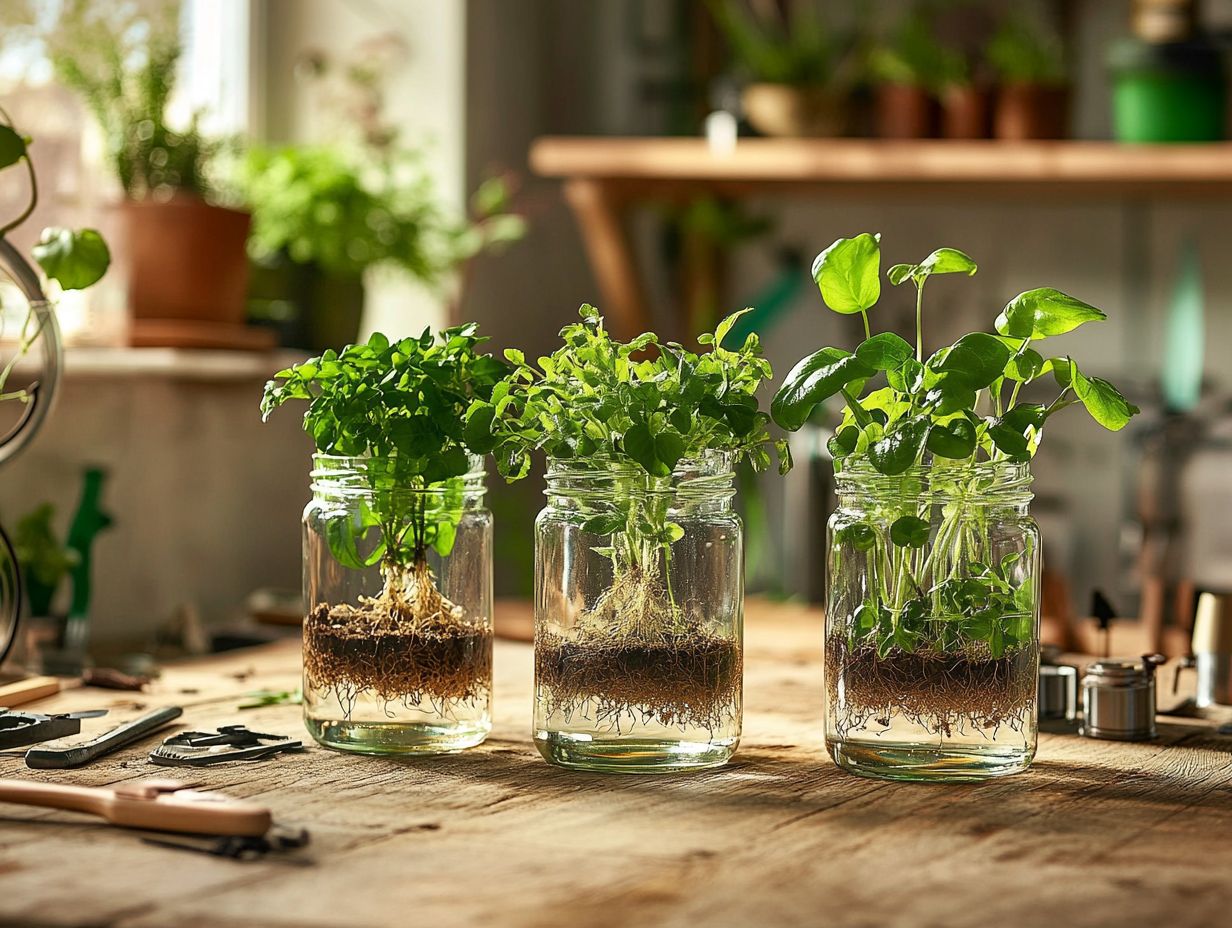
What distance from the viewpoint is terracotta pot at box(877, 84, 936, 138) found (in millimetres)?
2494

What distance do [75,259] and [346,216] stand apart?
1.00m

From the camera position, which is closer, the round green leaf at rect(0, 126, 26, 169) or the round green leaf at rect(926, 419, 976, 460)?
the round green leaf at rect(926, 419, 976, 460)

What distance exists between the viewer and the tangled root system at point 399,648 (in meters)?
1.04

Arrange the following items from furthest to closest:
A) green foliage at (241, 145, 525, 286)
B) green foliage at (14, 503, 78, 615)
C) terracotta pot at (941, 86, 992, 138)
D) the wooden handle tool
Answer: terracotta pot at (941, 86, 992, 138) → green foliage at (241, 145, 525, 286) → green foliage at (14, 503, 78, 615) → the wooden handle tool

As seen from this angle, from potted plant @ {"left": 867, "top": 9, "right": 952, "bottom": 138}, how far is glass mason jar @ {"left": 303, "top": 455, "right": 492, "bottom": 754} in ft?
5.27

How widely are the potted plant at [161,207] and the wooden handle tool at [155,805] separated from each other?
1216 mm

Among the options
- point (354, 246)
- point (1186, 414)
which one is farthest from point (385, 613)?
point (1186, 414)

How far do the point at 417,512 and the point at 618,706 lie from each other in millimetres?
185

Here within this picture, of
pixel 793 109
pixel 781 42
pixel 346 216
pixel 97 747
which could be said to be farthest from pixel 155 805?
pixel 781 42

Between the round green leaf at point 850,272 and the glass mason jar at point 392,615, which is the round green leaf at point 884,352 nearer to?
the round green leaf at point 850,272

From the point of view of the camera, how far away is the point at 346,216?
2193mm

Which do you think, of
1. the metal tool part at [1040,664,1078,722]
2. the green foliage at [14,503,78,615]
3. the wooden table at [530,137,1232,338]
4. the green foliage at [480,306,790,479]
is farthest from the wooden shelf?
the green foliage at [480,306,790,479]

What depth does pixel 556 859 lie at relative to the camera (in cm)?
81

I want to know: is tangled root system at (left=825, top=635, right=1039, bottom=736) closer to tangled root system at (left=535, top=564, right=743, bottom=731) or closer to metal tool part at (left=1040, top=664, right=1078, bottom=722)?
tangled root system at (left=535, top=564, right=743, bottom=731)
